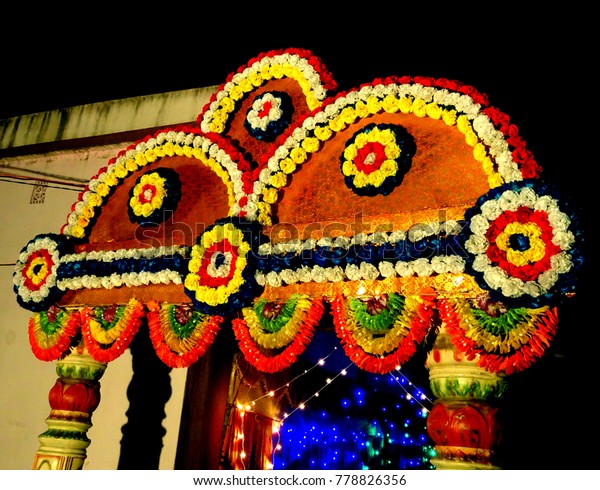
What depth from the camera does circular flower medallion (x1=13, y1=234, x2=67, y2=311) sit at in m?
3.16

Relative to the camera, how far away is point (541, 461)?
4.46 meters

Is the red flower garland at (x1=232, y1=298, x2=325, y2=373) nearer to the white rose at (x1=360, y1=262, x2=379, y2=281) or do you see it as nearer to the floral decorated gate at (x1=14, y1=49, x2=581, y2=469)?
the floral decorated gate at (x1=14, y1=49, x2=581, y2=469)

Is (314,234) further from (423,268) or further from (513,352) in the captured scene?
(513,352)

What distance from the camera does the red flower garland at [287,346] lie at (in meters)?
2.42

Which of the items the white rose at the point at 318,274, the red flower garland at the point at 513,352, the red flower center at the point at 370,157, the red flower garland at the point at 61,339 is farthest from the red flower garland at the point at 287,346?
the red flower garland at the point at 61,339

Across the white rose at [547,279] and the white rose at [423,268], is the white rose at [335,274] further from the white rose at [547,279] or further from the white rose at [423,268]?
the white rose at [547,279]

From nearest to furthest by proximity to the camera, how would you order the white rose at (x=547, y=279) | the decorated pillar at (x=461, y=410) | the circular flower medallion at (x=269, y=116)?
the white rose at (x=547, y=279) < the decorated pillar at (x=461, y=410) < the circular flower medallion at (x=269, y=116)

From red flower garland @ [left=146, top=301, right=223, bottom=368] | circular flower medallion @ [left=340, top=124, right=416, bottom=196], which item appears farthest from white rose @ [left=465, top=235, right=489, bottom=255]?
red flower garland @ [left=146, top=301, right=223, bottom=368]

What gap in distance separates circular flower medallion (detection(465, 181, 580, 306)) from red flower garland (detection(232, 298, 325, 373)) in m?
0.82

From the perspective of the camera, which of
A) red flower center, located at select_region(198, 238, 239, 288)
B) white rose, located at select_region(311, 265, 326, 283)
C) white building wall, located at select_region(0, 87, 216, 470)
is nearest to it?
white rose, located at select_region(311, 265, 326, 283)

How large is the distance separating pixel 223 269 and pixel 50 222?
3.42 m

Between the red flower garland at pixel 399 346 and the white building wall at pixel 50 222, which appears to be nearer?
the red flower garland at pixel 399 346

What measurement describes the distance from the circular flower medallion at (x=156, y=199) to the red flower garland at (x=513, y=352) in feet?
6.27

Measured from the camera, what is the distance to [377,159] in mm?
2529
